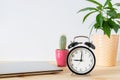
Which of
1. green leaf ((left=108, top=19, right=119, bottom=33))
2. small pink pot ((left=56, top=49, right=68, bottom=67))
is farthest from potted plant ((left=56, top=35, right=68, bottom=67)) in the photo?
green leaf ((left=108, top=19, right=119, bottom=33))

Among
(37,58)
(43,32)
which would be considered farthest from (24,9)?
(37,58)

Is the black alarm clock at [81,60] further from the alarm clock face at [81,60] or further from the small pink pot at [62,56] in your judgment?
the small pink pot at [62,56]

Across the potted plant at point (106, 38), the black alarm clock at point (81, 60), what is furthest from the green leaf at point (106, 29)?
the black alarm clock at point (81, 60)

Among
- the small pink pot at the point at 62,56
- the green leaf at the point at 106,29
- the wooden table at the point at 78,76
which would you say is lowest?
the wooden table at the point at 78,76

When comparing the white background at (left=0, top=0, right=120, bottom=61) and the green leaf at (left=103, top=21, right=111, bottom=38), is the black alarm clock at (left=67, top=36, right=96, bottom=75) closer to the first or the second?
the green leaf at (left=103, top=21, right=111, bottom=38)

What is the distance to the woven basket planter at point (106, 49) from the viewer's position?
3.94 ft

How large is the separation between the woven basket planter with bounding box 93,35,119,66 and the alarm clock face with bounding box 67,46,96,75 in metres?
0.25

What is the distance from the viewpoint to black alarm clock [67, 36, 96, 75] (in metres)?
0.98

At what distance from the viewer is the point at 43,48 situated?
136cm

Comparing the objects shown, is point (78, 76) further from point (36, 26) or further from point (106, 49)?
point (36, 26)

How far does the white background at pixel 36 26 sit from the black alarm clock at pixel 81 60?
39cm

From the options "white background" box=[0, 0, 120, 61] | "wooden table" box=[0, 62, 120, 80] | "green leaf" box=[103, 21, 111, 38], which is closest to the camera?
"wooden table" box=[0, 62, 120, 80]

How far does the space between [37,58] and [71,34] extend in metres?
0.27

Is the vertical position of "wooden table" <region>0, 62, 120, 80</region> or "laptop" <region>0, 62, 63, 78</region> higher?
"laptop" <region>0, 62, 63, 78</region>
